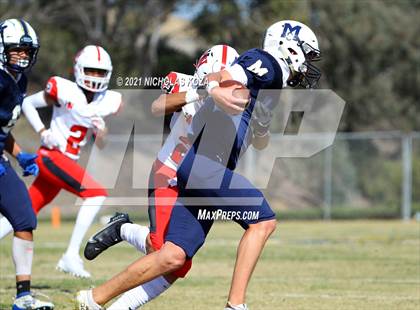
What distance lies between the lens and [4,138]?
6.12 metres

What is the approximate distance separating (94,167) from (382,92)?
41.4 feet

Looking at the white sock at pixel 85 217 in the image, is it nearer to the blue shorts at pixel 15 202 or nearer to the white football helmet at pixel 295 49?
the blue shorts at pixel 15 202

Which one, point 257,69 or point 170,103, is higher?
point 257,69

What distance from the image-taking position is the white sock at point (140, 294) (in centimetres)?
514

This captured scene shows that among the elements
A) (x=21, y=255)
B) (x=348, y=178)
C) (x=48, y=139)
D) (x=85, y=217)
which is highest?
(x=48, y=139)

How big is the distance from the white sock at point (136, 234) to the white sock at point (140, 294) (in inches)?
18.8

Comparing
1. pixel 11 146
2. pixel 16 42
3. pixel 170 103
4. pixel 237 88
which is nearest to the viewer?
pixel 237 88

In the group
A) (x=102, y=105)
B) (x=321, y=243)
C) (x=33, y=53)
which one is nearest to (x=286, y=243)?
(x=321, y=243)

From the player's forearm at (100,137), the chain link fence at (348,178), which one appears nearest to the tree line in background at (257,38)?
the chain link fence at (348,178)

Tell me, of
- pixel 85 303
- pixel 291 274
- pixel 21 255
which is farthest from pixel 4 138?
pixel 291 274

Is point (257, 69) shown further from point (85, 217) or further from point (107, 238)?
point (85, 217)

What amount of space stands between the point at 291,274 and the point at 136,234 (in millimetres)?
3003

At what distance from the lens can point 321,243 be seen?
1198 cm

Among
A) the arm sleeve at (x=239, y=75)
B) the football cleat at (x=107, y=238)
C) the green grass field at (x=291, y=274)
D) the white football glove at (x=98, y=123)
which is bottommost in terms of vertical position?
the green grass field at (x=291, y=274)
